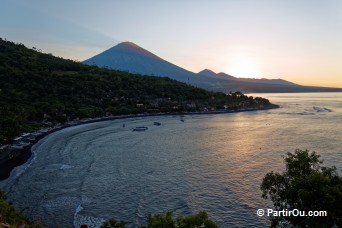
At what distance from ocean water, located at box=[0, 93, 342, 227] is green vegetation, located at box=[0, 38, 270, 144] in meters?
14.9

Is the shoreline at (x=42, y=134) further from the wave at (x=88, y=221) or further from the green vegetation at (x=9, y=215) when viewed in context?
the wave at (x=88, y=221)

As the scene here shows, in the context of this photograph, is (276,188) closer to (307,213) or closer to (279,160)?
(307,213)

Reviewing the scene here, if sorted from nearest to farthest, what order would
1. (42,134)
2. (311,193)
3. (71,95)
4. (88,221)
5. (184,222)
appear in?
(184,222) → (311,193) → (88,221) → (42,134) → (71,95)

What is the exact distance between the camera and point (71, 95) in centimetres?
11450

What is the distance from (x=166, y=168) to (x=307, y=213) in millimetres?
28691

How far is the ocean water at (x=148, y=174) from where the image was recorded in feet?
100

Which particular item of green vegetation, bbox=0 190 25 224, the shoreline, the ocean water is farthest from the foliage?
the shoreline

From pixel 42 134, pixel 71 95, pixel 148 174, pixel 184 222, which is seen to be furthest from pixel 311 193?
pixel 71 95

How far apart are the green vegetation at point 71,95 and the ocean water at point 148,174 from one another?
14.9m

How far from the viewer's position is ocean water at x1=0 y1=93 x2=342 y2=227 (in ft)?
100

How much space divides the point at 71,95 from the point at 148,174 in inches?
3194

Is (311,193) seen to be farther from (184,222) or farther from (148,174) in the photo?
(148,174)

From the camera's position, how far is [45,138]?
226ft

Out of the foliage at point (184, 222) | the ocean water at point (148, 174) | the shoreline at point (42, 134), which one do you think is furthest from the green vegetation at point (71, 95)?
the foliage at point (184, 222)
